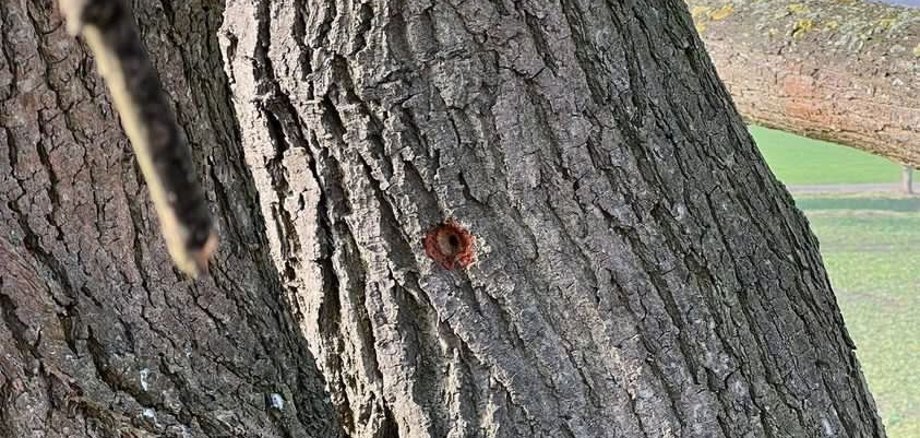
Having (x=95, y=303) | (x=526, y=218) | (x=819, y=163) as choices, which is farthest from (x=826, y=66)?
(x=819, y=163)

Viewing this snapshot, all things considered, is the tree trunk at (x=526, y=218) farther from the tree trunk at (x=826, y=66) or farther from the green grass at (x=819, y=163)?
the green grass at (x=819, y=163)

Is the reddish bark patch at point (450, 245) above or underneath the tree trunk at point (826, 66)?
underneath

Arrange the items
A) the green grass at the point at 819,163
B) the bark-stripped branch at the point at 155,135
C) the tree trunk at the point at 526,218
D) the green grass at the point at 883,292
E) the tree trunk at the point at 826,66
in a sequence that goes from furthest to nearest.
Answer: the green grass at the point at 819,163 → the green grass at the point at 883,292 → the tree trunk at the point at 826,66 → the tree trunk at the point at 526,218 → the bark-stripped branch at the point at 155,135

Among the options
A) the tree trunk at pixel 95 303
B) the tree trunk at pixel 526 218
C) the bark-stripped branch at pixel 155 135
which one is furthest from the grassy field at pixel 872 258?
the bark-stripped branch at pixel 155 135

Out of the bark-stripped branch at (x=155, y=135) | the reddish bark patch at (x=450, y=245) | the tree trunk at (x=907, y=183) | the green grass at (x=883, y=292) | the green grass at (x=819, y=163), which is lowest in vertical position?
the bark-stripped branch at (x=155, y=135)

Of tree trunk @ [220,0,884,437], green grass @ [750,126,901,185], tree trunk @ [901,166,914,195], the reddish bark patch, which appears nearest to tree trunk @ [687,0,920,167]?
tree trunk @ [220,0,884,437]

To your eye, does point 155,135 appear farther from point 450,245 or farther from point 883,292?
point 883,292

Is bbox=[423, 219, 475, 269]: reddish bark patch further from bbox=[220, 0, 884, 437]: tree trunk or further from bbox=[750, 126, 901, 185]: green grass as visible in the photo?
bbox=[750, 126, 901, 185]: green grass

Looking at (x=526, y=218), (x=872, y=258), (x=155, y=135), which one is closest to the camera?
(x=155, y=135)

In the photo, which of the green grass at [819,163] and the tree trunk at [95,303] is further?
the green grass at [819,163]
